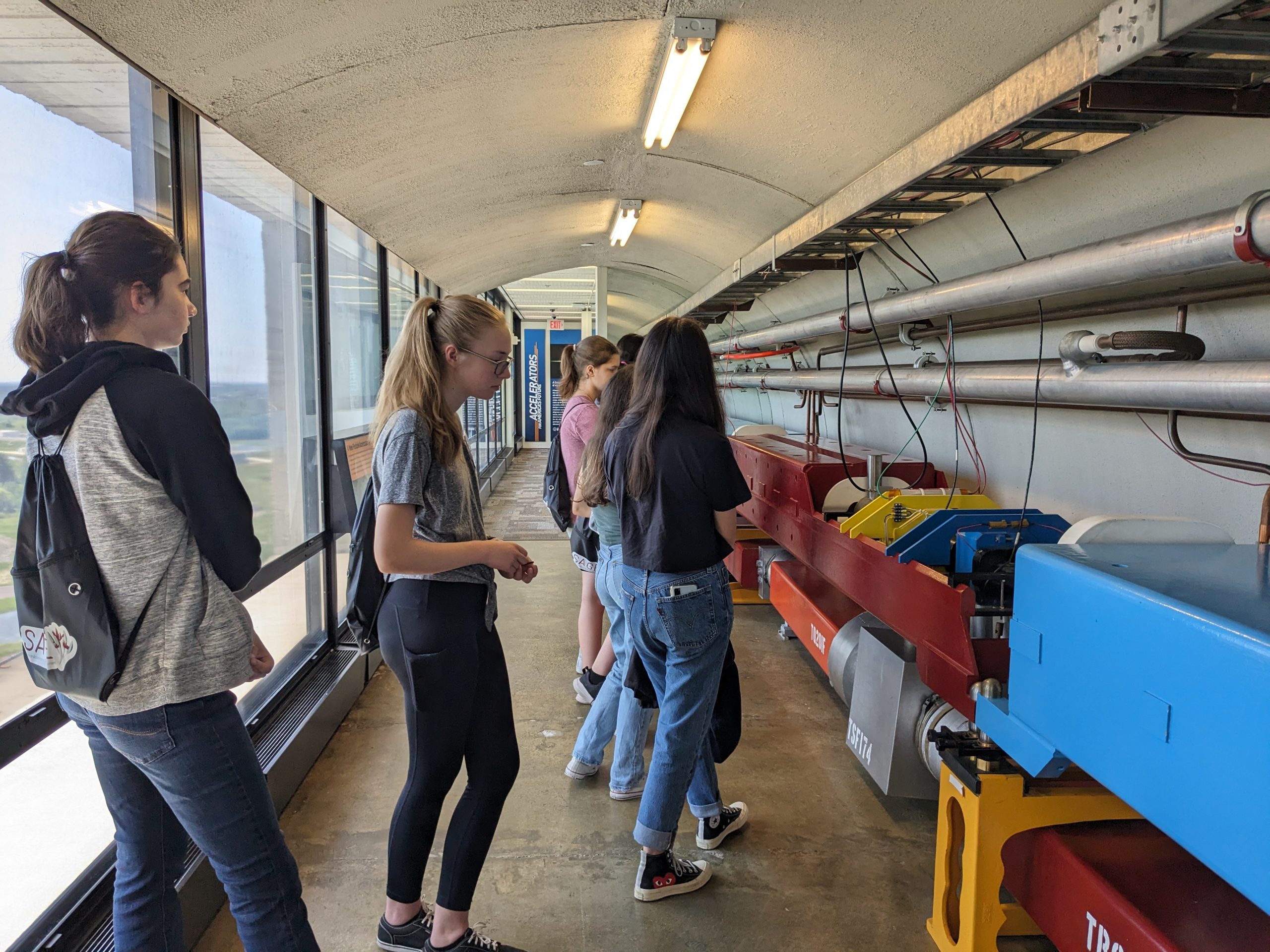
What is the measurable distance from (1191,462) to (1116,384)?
1.62 feet

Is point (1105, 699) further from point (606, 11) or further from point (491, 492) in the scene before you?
point (491, 492)

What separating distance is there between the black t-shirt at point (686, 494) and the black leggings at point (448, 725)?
20.2 inches

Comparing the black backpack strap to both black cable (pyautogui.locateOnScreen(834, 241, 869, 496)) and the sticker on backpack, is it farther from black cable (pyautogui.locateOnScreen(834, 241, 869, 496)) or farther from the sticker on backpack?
black cable (pyautogui.locateOnScreen(834, 241, 869, 496))

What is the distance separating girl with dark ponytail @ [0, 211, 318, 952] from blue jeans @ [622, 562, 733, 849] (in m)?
1.08

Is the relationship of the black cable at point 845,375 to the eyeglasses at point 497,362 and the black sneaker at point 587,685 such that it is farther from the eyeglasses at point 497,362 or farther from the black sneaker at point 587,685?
the eyeglasses at point 497,362

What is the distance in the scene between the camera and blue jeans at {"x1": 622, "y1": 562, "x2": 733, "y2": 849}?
2268 mm

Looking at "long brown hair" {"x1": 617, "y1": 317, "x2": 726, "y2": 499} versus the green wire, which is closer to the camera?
"long brown hair" {"x1": 617, "y1": 317, "x2": 726, "y2": 499}

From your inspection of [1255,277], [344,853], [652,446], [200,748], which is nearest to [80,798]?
[344,853]

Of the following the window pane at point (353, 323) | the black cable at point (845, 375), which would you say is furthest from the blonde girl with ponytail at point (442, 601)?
the window pane at point (353, 323)

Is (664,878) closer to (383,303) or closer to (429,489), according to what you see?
(429,489)

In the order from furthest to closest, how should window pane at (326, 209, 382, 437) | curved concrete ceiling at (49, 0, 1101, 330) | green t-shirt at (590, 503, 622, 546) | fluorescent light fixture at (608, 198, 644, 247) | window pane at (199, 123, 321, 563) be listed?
fluorescent light fixture at (608, 198, 644, 247) < window pane at (326, 209, 382, 437) < window pane at (199, 123, 321, 563) < green t-shirt at (590, 503, 622, 546) < curved concrete ceiling at (49, 0, 1101, 330)

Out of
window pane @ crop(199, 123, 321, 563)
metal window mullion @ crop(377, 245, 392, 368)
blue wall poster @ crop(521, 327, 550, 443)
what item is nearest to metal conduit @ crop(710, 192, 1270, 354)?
window pane @ crop(199, 123, 321, 563)

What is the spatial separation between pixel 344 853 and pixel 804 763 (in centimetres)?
176

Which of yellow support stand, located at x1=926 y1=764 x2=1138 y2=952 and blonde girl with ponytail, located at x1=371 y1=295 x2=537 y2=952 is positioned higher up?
blonde girl with ponytail, located at x1=371 y1=295 x2=537 y2=952
